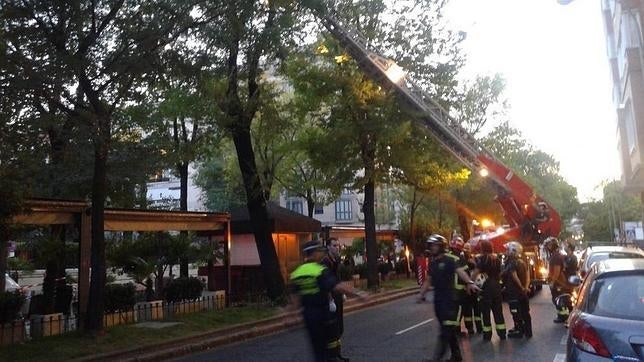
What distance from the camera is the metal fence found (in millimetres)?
12250

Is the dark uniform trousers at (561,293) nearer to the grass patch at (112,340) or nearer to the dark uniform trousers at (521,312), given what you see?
the dark uniform trousers at (521,312)

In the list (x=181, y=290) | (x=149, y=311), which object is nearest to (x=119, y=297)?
(x=149, y=311)

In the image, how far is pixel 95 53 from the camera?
1284cm

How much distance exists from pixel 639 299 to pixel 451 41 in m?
19.1

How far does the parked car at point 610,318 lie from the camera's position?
17.0 ft

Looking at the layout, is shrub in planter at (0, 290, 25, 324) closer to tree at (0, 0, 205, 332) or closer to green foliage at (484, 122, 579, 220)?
tree at (0, 0, 205, 332)

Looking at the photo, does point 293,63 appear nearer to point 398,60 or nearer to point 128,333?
point 398,60

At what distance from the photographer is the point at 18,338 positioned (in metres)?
12.2

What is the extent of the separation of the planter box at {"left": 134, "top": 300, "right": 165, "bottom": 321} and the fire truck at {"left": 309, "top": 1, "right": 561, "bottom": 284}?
31.3 feet

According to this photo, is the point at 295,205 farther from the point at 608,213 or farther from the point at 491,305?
the point at 491,305

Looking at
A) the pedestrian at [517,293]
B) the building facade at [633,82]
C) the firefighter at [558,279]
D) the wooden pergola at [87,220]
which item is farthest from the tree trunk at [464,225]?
the pedestrian at [517,293]

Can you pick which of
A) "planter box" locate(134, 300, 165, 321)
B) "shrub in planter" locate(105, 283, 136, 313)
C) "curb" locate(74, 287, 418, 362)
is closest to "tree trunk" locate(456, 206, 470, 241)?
"curb" locate(74, 287, 418, 362)

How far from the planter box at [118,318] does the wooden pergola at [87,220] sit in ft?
1.78

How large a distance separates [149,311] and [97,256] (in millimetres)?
3072
